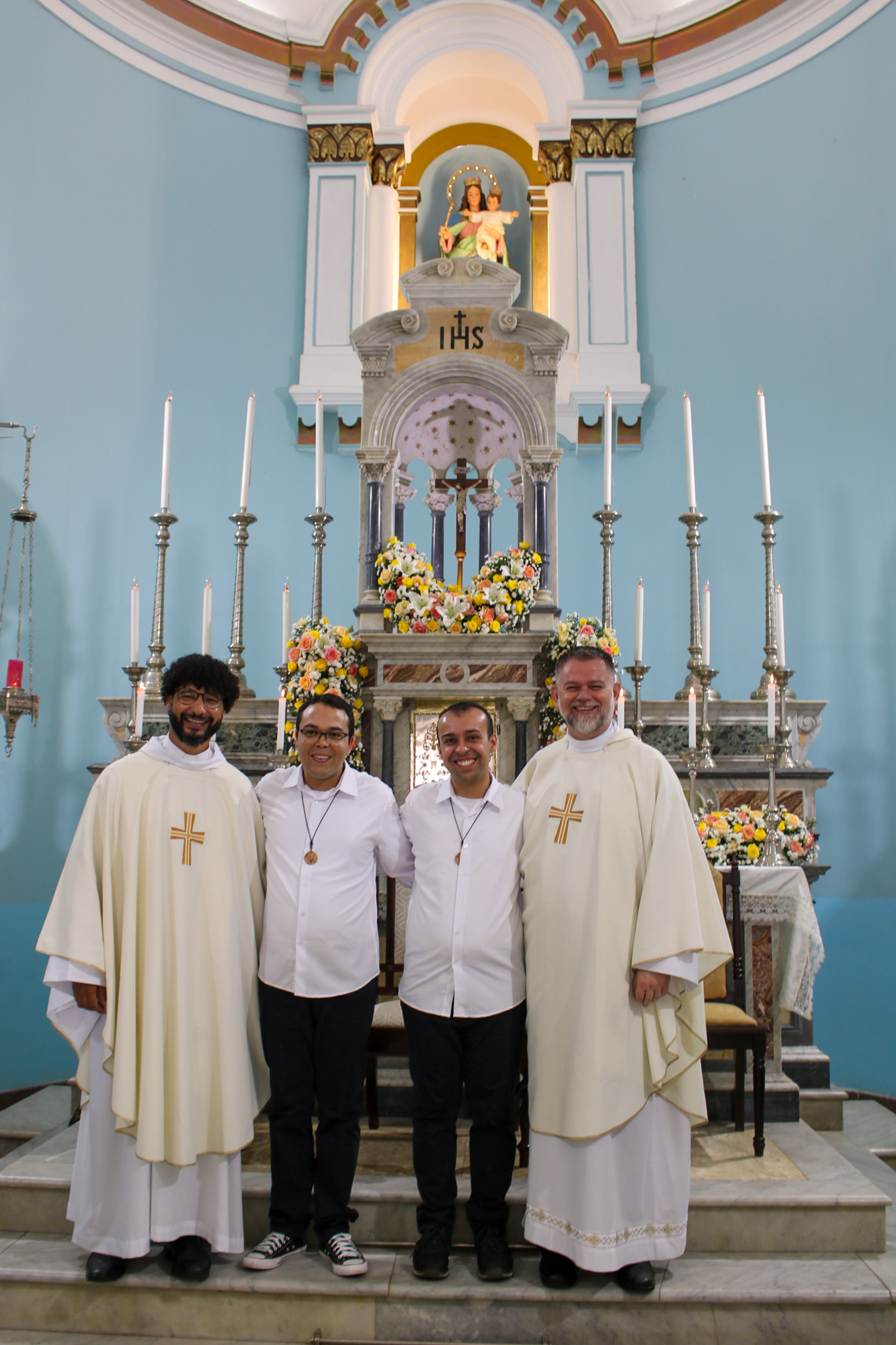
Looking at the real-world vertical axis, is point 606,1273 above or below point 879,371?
below

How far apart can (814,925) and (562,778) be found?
1.59 meters

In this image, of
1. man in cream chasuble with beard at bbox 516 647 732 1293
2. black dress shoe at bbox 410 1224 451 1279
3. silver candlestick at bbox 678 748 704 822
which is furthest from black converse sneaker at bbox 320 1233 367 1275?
silver candlestick at bbox 678 748 704 822

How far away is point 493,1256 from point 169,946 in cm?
115

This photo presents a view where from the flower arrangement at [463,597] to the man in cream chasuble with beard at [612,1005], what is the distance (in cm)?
161

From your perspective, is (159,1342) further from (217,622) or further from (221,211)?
(221,211)

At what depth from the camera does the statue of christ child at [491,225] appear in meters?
7.21

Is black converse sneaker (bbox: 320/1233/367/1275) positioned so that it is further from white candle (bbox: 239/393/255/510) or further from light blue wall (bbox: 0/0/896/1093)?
light blue wall (bbox: 0/0/896/1093)

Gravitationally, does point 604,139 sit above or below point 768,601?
above

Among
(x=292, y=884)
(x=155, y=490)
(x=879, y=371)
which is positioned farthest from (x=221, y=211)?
(x=292, y=884)

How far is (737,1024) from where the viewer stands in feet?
10.7

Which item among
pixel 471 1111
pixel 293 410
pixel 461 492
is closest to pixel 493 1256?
pixel 471 1111

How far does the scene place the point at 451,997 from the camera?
270 centimetres

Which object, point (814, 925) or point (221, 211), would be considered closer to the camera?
point (814, 925)

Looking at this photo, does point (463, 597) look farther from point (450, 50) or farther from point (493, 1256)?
point (450, 50)
